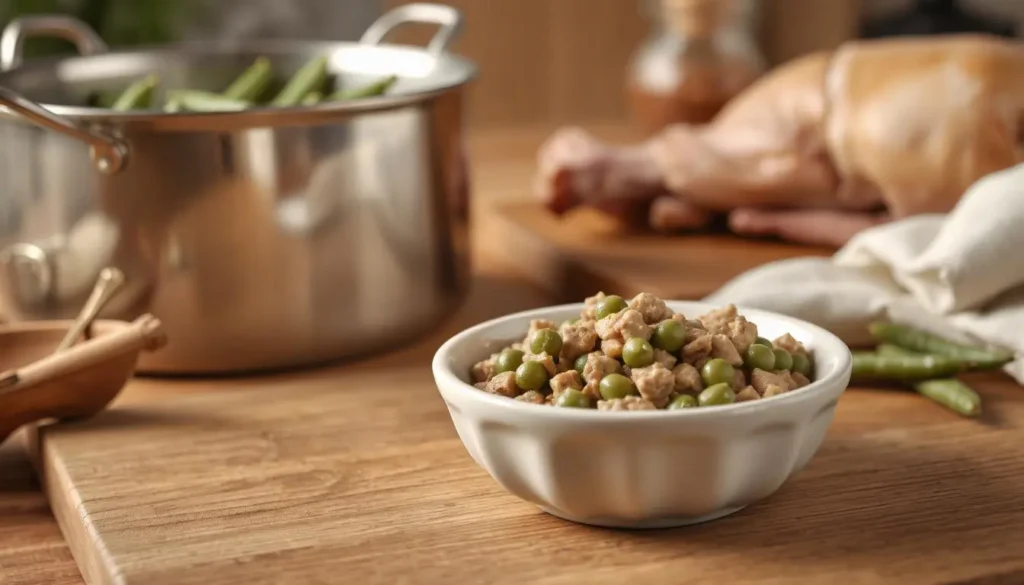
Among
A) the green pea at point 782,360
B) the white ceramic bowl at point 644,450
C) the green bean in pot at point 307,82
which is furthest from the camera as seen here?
the green bean in pot at point 307,82

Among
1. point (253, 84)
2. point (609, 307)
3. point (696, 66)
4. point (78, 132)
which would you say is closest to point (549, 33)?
point (696, 66)

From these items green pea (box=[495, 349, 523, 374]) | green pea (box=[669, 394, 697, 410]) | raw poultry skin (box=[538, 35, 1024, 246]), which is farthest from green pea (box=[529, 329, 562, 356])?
raw poultry skin (box=[538, 35, 1024, 246])

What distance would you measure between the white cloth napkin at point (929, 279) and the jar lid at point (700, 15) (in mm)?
731

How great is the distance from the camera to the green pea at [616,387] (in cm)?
110

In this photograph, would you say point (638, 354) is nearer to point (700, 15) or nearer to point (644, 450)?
point (644, 450)

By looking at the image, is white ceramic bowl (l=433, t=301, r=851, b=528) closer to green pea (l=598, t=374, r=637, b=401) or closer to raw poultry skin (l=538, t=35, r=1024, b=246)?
green pea (l=598, t=374, r=637, b=401)

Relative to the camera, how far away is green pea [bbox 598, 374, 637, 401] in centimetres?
110

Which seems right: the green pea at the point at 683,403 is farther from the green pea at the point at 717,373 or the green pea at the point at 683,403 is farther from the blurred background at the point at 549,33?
the blurred background at the point at 549,33

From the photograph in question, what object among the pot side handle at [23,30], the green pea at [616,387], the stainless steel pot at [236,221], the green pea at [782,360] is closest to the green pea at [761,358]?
the green pea at [782,360]

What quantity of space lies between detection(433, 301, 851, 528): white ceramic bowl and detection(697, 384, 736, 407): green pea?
0.02 m

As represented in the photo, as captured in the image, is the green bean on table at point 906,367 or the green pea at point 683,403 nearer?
the green pea at point 683,403

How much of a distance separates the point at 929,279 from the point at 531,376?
2.21ft

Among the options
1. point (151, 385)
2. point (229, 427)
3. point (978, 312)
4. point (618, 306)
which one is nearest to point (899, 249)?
point (978, 312)

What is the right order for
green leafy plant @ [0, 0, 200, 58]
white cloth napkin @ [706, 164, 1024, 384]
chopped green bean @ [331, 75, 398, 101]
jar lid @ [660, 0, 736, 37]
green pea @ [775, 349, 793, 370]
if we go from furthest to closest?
1. green leafy plant @ [0, 0, 200, 58]
2. jar lid @ [660, 0, 736, 37]
3. chopped green bean @ [331, 75, 398, 101]
4. white cloth napkin @ [706, 164, 1024, 384]
5. green pea @ [775, 349, 793, 370]
